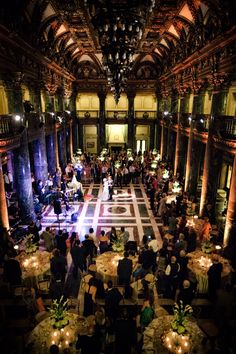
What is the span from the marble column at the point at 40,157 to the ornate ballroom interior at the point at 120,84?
0.05 meters

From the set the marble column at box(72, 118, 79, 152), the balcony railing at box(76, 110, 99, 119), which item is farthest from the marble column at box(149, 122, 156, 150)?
the marble column at box(72, 118, 79, 152)

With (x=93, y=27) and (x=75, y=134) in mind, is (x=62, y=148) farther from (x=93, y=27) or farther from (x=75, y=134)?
(x=93, y=27)

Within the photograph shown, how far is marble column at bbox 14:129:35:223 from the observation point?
10695 millimetres

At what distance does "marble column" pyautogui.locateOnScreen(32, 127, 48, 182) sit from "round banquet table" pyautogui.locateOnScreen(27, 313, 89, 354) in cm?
930

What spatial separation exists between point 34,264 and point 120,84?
5.77m

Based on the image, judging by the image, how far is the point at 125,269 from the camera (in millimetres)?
6590

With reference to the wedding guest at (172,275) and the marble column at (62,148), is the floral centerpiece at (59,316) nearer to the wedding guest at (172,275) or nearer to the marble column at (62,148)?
the wedding guest at (172,275)

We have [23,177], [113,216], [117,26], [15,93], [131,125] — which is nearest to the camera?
[117,26]

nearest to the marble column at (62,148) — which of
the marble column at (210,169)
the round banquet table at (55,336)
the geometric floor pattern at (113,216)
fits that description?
the geometric floor pattern at (113,216)

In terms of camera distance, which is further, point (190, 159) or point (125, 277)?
point (190, 159)

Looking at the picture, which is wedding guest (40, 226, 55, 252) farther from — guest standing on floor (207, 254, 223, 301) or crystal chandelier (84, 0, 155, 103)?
crystal chandelier (84, 0, 155, 103)

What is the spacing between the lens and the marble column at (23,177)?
1070cm

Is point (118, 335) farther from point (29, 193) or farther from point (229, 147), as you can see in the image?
point (29, 193)

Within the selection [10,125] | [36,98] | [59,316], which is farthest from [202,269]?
[36,98]
